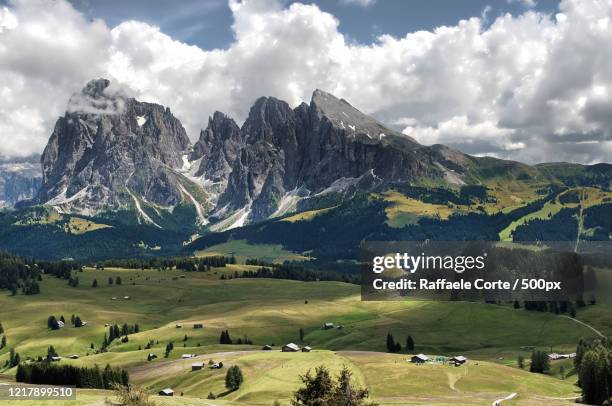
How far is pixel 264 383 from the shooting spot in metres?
152

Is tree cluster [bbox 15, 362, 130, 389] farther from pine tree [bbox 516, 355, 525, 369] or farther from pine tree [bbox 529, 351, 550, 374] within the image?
pine tree [bbox 516, 355, 525, 369]

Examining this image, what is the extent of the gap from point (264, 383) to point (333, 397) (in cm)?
8728

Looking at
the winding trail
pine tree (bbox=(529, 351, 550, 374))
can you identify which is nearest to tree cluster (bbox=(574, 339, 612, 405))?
the winding trail

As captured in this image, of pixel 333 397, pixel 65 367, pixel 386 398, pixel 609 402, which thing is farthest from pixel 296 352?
pixel 333 397

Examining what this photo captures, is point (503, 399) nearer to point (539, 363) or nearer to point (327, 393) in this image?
point (539, 363)

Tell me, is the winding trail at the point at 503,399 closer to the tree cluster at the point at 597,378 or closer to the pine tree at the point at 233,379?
the tree cluster at the point at 597,378

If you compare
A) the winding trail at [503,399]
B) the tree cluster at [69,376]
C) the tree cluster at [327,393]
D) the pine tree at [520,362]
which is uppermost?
the tree cluster at [327,393]

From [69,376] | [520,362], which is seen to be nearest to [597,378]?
[520,362]

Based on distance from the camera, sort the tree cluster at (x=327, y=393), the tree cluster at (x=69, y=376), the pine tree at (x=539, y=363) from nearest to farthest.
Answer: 1. the tree cluster at (x=327, y=393)
2. the tree cluster at (x=69, y=376)
3. the pine tree at (x=539, y=363)

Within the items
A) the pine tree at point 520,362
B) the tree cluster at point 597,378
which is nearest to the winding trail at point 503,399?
the tree cluster at point 597,378

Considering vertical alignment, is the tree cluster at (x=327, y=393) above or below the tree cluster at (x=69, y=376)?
above

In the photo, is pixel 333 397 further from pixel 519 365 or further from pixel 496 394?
pixel 519 365

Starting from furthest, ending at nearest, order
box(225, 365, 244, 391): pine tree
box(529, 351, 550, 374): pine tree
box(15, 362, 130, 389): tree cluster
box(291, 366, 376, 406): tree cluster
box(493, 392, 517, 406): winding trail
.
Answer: box(529, 351, 550, 374): pine tree → box(225, 365, 244, 391): pine tree → box(15, 362, 130, 389): tree cluster → box(493, 392, 517, 406): winding trail → box(291, 366, 376, 406): tree cluster

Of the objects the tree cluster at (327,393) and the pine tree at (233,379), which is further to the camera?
the pine tree at (233,379)
